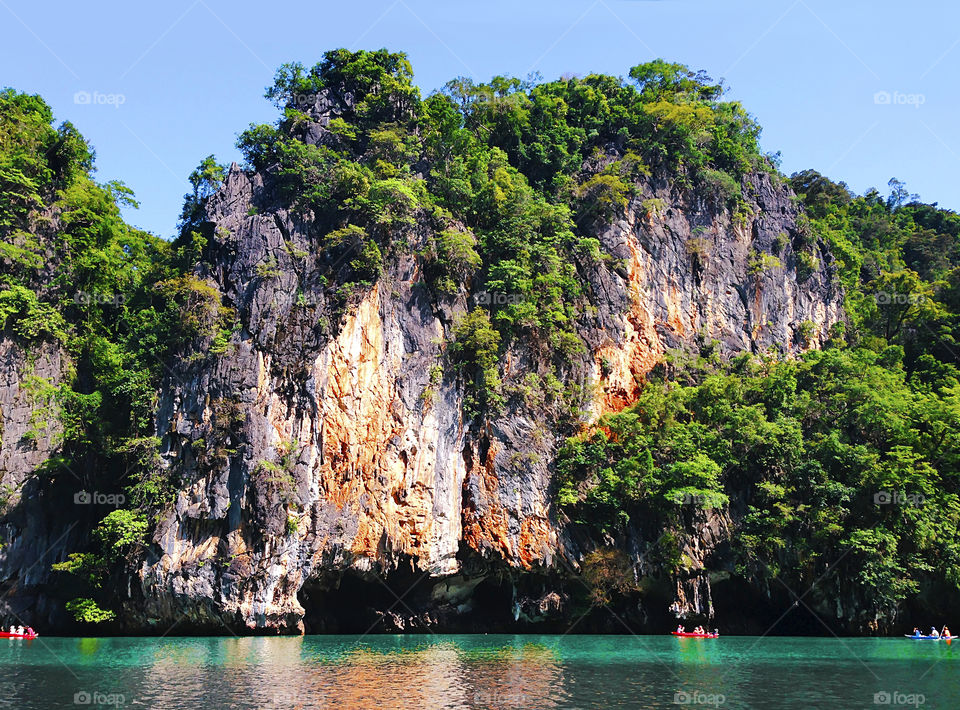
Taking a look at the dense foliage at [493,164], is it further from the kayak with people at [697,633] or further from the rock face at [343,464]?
the kayak with people at [697,633]

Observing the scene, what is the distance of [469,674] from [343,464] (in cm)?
1283

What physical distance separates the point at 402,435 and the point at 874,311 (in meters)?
26.9

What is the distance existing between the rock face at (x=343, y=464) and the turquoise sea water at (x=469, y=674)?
3262 millimetres

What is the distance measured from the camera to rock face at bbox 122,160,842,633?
92.8 ft

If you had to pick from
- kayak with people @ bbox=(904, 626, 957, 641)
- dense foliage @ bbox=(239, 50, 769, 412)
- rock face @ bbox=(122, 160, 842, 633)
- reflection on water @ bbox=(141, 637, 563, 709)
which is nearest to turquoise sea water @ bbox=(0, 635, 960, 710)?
reflection on water @ bbox=(141, 637, 563, 709)

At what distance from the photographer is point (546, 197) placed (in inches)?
1654

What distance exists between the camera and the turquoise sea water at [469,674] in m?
15.5

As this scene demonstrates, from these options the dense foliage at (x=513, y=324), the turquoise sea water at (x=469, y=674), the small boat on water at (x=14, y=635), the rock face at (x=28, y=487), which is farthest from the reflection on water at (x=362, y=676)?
the rock face at (x=28, y=487)

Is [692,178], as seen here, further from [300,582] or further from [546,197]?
[300,582]

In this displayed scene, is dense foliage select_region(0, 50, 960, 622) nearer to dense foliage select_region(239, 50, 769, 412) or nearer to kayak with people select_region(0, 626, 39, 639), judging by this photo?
dense foliage select_region(239, 50, 769, 412)

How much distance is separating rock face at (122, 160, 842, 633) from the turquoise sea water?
326 centimetres

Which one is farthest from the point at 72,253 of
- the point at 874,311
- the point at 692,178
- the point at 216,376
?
the point at 874,311

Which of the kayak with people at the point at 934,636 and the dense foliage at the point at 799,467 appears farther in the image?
the dense foliage at the point at 799,467

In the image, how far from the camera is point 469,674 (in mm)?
18844
